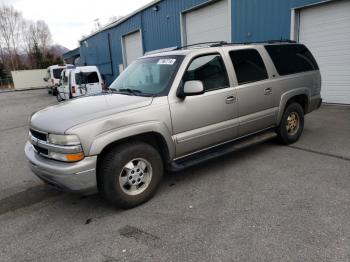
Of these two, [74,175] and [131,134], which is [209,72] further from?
[74,175]

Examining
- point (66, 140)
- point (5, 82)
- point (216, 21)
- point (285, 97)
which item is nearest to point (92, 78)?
point (216, 21)

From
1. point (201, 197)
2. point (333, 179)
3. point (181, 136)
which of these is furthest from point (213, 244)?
point (333, 179)

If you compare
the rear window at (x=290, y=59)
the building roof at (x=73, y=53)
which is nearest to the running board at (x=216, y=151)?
the rear window at (x=290, y=59)

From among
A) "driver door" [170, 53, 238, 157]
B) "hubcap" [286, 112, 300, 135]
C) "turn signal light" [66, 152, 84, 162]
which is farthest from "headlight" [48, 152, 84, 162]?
"hubcap" [286, 112, 300, 135]

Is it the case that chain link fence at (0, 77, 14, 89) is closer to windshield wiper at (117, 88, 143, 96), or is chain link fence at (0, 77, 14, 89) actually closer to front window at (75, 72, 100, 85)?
front window at (75, 72, 100, 85)

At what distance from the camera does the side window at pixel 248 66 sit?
15.2 ft

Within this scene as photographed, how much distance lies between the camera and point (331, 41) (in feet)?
29.8

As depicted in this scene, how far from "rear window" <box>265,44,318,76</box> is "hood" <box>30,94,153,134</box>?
8.91 ft

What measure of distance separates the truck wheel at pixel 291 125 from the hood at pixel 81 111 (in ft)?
9.33

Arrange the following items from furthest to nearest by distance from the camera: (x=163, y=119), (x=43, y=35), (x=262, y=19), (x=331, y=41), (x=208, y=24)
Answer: (x=43, y=35) → (x=208, y=24) → (x=262, y=19) → (x=331, y=41) → (x=163, y=119)

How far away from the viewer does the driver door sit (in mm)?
3939

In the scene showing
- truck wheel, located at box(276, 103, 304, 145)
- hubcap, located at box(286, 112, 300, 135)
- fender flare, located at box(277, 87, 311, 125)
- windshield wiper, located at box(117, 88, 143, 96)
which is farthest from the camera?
hubcap, located at box(286, 112, 300, 135)

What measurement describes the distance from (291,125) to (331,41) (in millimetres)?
4992

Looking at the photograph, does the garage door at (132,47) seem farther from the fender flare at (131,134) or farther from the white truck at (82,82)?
the fender flare at (131,134)
